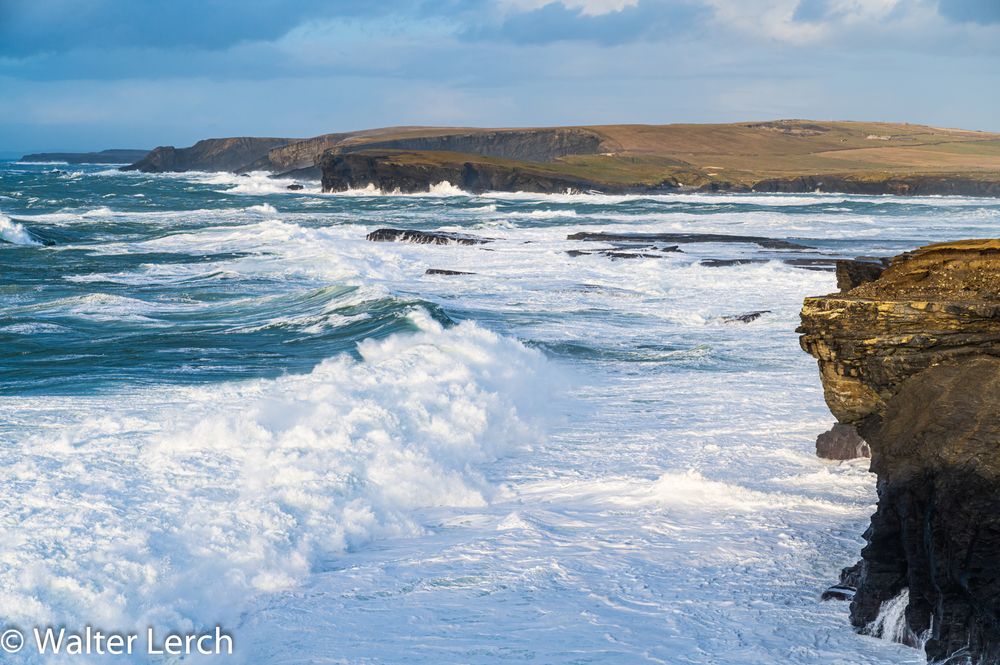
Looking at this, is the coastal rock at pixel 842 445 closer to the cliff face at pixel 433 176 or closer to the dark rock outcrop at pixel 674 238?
the dark rock outcrop at pixel 674 238

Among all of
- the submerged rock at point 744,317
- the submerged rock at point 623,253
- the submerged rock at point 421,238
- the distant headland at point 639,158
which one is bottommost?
the submerged rock at point 744,317

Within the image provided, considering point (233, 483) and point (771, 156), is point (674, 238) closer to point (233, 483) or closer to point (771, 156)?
point (233, 483)

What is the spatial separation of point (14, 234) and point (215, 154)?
133 meters

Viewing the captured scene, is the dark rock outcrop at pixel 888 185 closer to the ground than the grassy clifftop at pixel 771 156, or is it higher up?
closer to the ground

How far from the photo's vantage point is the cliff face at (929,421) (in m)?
6.26

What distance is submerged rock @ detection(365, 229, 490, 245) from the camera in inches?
1593

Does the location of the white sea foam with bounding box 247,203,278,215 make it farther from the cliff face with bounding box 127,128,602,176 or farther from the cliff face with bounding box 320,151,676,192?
the cliff face with bounding box 127,128,602,176

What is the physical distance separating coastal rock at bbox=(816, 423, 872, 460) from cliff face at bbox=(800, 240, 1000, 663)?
311 centimetres

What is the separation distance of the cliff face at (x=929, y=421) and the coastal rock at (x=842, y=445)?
3.11 m

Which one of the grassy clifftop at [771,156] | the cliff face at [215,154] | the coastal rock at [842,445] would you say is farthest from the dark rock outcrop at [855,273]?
the cliff face at [215,154]

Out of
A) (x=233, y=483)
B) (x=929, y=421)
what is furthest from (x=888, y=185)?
(x=929, y=421)

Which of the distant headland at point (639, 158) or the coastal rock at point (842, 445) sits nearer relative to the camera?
the coastal rock at point (842, 445)

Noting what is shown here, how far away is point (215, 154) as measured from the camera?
548 feet

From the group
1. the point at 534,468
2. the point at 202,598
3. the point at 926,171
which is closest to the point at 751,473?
the point at 534,468
